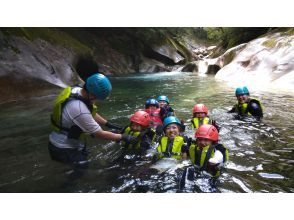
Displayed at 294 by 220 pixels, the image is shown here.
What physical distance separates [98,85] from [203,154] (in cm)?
235

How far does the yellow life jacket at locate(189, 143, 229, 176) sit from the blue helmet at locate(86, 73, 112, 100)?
80.4 inches

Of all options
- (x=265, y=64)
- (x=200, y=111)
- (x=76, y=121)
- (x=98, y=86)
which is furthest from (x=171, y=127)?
(x=265, y=64)

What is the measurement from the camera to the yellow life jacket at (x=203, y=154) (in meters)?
5.62

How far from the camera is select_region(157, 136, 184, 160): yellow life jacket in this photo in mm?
6344

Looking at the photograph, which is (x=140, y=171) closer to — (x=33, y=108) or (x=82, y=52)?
(x=33, y=108)

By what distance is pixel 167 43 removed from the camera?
42719mm

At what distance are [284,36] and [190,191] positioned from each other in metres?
18.6

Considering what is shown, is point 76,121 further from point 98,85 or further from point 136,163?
point 136,163

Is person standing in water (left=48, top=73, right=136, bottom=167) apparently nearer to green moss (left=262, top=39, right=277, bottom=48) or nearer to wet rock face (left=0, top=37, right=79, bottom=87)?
wet rock face (left=0, top=37, right=79, bottom=87)

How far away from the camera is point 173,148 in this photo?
6.35 meters

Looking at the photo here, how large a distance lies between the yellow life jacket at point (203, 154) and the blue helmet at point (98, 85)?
6.70ft

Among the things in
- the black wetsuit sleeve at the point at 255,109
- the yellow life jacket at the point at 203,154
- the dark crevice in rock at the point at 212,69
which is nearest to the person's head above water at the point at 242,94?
the black wetsuit sleeve at the point at 255,109

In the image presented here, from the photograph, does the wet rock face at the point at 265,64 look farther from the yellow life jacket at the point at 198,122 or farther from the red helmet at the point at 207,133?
the red helmet at the point at 207,133

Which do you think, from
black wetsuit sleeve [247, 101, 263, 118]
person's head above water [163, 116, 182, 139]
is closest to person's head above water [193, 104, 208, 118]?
person's head above water [163, 116, 182, 139]
